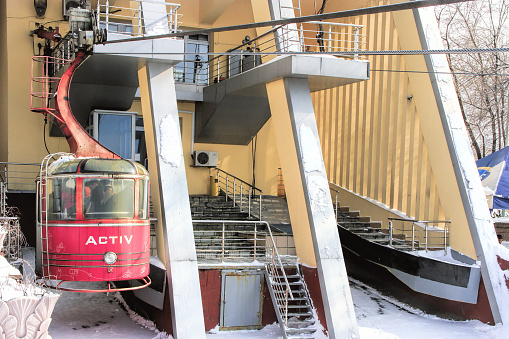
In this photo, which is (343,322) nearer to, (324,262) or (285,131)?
(324,262)

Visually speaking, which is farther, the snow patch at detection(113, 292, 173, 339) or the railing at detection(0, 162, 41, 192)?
the railing at detection(0, 162, 41, 192)

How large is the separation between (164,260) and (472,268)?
7.13 metres

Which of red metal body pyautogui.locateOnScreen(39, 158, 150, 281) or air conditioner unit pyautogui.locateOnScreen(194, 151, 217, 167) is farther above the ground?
air conditioner unit pyautogui.locateOnScreen(194, 151, 217, 167)

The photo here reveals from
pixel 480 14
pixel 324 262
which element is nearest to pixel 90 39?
pixel 324 262

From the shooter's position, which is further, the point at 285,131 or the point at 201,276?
the point at 285,131

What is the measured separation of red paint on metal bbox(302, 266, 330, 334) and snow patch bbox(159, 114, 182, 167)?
3.81 meters

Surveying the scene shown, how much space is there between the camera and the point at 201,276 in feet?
40.1

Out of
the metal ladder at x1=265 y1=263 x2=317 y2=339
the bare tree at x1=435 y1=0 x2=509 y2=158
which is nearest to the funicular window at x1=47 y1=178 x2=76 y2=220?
the metal ladder at x1=265 y1=263 x2=317 y2=339

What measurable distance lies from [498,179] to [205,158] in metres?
10.3

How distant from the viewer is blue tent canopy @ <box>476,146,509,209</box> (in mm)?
19266

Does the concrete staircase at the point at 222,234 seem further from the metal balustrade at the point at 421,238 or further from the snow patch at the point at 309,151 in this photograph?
the metal balustrade at the point at 421,238

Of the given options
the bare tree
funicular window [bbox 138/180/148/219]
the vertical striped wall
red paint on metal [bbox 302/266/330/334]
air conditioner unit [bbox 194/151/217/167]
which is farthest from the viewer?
the bare tree

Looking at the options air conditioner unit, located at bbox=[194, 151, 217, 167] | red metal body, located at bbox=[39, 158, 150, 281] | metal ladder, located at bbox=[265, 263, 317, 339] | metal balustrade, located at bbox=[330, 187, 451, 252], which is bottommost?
metal ladder, located at bbox=[265, 263, 317, 339]

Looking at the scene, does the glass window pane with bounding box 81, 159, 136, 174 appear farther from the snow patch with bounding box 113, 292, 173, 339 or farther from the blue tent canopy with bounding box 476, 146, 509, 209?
the blue tent canopy with bounding box 476, 146, 509, 209
